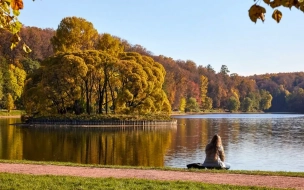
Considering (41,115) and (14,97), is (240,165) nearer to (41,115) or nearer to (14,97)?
(41,115)

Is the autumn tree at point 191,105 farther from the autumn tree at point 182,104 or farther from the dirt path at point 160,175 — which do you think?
the dirt path at point 160,175

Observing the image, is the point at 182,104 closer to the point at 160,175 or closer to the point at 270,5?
the point at 160,175

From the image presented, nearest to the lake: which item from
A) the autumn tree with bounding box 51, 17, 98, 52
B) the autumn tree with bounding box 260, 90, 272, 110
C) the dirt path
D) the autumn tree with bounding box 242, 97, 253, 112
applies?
the dirt path

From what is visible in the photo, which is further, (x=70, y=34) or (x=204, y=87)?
(x=204, y=87)

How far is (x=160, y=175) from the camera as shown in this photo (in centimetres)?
1102

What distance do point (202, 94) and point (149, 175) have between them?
95.8 m

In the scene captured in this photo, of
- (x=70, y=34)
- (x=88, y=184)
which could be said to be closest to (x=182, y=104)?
(x=70, y=34)

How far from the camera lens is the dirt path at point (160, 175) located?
33.1 feet

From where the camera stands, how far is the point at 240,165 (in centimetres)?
1797

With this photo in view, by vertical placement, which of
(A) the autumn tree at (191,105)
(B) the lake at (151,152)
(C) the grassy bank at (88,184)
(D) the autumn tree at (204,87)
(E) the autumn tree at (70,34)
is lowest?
(B) the lake at (151,152)

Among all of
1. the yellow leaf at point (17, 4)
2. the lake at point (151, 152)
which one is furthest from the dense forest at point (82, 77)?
the yellow leaf at point (17, 4)

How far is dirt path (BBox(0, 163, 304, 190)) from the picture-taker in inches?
398

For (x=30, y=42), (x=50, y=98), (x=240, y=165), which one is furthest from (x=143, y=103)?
(x=30, y=42)

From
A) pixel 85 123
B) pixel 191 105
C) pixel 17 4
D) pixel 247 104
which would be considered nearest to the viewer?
Answer: pixel 17 4
